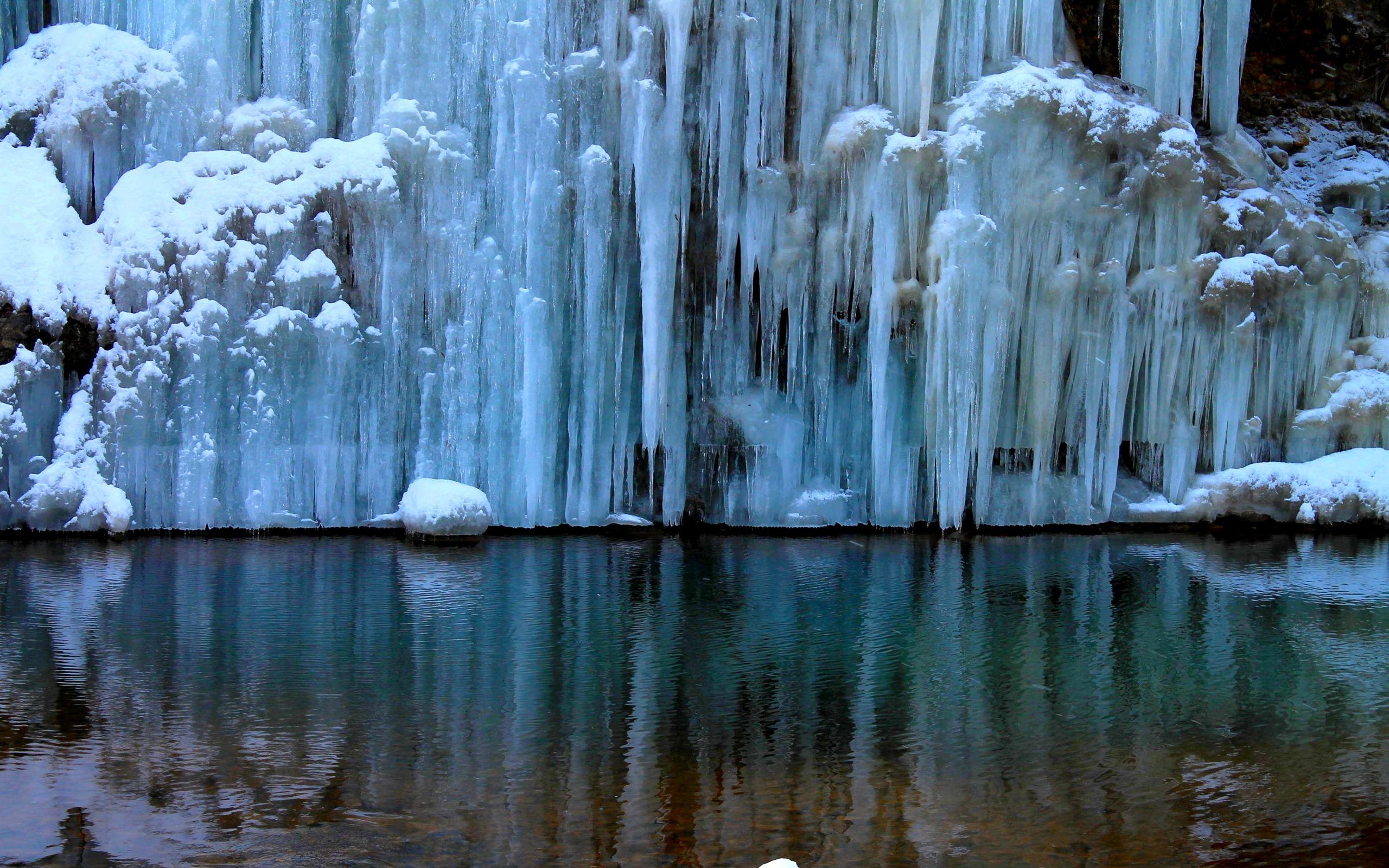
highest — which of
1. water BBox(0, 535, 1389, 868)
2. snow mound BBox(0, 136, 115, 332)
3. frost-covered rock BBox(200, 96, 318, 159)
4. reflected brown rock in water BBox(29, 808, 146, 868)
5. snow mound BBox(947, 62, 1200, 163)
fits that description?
snow mound BBox(947, 62, 1200, 163)

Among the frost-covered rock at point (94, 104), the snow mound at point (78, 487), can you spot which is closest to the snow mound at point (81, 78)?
the frost-covered rock at point (94, 104)

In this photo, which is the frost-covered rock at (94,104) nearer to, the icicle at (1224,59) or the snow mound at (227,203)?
the snow mound at (227,203)

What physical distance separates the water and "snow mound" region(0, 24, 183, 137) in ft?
17.4

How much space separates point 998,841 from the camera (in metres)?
5.82

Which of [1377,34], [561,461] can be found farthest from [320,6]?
[1377,34]

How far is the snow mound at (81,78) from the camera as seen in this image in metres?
15.1

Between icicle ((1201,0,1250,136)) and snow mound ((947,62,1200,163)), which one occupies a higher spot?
icicle ((1201,0,1250,136))

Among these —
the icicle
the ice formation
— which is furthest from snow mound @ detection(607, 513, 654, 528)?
the icicle

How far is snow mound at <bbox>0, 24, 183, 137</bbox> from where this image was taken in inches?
595

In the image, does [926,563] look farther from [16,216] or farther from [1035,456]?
[16,216]

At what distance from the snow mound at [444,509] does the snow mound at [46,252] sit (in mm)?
3886

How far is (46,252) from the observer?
14695 millimetres

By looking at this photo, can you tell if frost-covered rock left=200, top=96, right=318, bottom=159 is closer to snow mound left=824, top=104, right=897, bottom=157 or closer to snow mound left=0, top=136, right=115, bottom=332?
snow mound left=0, top=136, right=115, bottom=332

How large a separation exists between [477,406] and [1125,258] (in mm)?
8237
